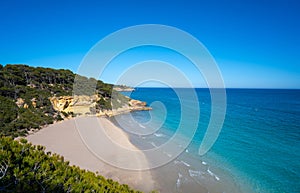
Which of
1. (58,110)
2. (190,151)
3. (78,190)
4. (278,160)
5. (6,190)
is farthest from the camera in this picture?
(58,110)

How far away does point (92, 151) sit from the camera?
14.0 m

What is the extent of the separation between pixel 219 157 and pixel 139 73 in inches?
416

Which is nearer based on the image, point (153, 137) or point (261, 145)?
point (261, 145)

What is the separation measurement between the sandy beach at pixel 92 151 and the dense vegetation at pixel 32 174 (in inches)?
236

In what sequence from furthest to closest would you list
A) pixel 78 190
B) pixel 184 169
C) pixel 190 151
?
pixel 190 151 < pixel 184 169 < pixel 78 190

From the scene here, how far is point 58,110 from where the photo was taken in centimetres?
2325

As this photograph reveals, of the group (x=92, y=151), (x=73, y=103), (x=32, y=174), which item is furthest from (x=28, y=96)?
(x=32, y=174)

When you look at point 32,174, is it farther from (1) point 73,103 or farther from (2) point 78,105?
(2) point 78,105

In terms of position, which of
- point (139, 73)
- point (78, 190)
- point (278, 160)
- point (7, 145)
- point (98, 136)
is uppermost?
point (139, 73)

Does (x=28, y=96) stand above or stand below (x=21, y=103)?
above

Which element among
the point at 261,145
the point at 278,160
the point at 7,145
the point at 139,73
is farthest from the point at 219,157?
the point at 7,145

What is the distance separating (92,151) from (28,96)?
12514 mm

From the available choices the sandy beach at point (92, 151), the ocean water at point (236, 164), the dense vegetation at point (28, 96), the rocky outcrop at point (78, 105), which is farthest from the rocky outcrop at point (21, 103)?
the ocean water at point (236, 164)

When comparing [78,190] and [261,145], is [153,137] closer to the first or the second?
[261,145]
